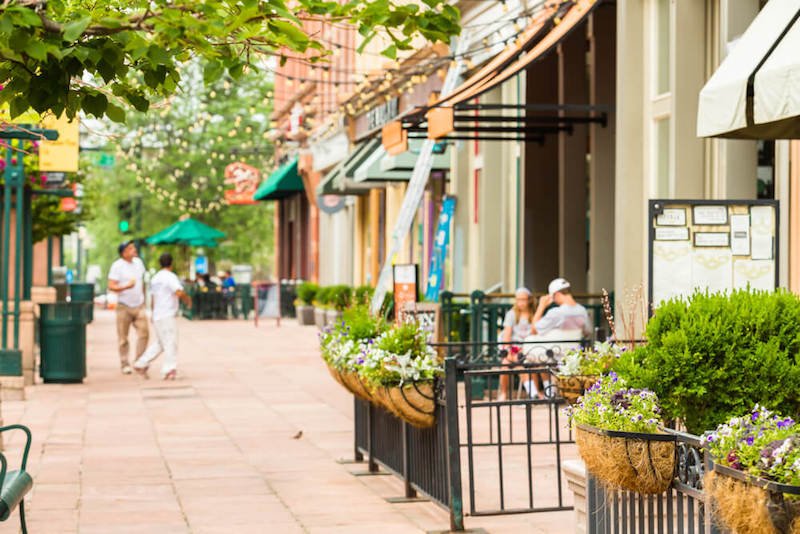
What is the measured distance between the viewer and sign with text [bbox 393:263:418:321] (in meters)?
19.1

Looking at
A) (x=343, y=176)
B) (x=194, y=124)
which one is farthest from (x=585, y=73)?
(x=194, y=124)

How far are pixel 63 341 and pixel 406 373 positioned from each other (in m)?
11.6

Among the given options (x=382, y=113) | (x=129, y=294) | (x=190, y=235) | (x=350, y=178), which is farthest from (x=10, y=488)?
(x=190, y=235)

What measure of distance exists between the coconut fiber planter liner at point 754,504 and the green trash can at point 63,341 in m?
15.9

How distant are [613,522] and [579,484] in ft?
2.88

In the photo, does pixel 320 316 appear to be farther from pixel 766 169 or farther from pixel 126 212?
pixel 766 169

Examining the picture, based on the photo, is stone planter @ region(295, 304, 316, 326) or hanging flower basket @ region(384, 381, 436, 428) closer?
hanging flower basket @ region(384, 381, 436, 428)

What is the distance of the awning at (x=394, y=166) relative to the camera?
2431cm

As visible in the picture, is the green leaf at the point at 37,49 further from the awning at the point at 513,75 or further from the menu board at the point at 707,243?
the awning at the point at 513,75

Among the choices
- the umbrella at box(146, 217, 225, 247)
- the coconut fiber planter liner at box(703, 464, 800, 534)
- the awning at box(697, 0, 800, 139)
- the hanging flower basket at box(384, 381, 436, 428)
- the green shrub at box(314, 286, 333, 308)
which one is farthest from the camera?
the umbrella at box(146, 217, 225, 247)

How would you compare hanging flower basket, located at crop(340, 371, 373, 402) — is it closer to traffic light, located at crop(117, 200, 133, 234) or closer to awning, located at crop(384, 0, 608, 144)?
awning, located at crop(384, 0, 608, 144)

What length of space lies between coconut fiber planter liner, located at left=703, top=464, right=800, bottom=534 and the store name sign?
78.8ft

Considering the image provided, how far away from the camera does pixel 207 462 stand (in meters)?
12.3

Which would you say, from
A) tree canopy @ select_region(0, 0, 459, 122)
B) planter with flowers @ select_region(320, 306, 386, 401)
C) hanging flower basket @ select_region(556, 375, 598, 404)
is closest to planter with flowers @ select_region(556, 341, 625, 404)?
hanging flower basket @ select_region(556, 375, 598, 404)
